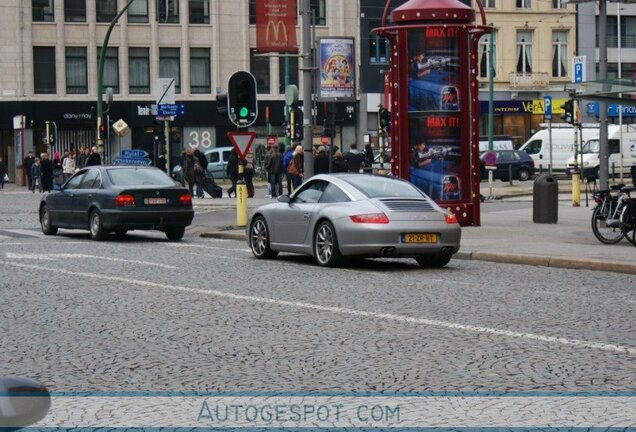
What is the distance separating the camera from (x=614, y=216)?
21875mm

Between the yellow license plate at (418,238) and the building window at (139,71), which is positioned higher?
the building window at (139,71)

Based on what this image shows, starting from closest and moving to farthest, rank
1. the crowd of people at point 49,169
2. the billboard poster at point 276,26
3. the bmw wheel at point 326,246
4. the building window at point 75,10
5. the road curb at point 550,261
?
the road curb at point 550,261 < the bmw wheel at point 326,246 < the billboard poster at point 276,26 < the crowd of people at point 49,169 < the building window at point 75,10

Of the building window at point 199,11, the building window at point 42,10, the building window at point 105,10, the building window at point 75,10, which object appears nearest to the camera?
the building window at point 42,10

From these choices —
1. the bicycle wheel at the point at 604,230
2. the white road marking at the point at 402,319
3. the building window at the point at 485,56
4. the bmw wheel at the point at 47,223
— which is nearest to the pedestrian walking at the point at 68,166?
the bmw wheel at the point at 47,223

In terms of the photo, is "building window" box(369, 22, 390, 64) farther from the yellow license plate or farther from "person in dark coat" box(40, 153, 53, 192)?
the yellow license plate

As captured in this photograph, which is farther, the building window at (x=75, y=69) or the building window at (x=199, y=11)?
the building window at (x=199, y=11)

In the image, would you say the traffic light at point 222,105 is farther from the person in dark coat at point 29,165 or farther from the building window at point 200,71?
the building window at point 200,71

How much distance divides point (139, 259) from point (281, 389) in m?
12.2

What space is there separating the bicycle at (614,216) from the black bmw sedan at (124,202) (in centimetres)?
786

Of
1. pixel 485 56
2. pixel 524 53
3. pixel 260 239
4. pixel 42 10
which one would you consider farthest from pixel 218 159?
pixel 260 239

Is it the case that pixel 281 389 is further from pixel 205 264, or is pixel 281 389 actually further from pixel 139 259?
pixel 139 259

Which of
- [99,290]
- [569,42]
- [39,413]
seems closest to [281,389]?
[39,413]

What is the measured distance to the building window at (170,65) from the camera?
69375 mm

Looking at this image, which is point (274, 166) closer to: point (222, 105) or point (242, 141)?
point (222, 105)
